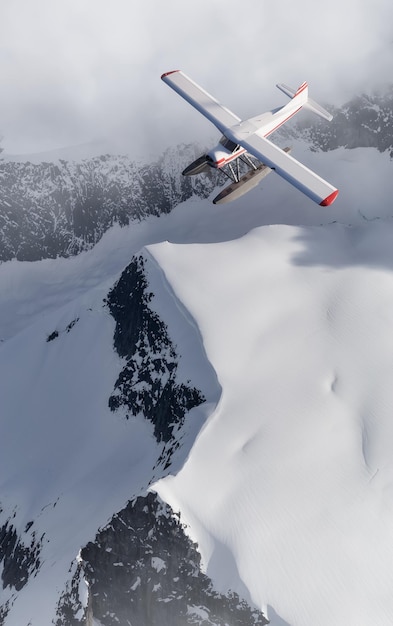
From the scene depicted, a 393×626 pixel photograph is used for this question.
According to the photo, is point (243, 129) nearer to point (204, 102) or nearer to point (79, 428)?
point (204, 102)

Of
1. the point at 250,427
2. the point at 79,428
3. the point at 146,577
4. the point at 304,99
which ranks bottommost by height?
the point at 146,577

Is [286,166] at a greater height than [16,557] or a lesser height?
greater

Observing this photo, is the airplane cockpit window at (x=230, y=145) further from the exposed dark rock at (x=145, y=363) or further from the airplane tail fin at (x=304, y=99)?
the exposed dark rock at (x=145, y=363)

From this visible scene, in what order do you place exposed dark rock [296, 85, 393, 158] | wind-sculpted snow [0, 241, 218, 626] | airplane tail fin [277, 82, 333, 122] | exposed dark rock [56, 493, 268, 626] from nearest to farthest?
exposed dark rock [56, 493, 268, 626] < wind-sculpted snow [0, 241, 218, 626] < airplane tail fin [277, 82, 333, 122] < exposed dark rock [296, 85, 393, 158]

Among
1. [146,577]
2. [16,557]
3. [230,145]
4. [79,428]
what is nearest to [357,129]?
[230,145]

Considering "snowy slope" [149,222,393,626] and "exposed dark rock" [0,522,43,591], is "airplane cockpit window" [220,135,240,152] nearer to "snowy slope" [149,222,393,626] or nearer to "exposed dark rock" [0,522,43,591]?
"snowy slope" [149,222,393,626]

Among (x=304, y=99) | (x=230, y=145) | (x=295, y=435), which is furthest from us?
(x=304, y=99)

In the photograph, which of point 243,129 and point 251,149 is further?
point 243,129

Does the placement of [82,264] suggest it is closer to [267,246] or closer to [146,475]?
[267,246]

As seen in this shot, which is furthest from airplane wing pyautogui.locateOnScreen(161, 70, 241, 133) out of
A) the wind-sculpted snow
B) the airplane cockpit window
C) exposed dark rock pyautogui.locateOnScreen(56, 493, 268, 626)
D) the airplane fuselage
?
exposed dark rock pyautogui.locateOnScreen(56, 493, 268, 626)
